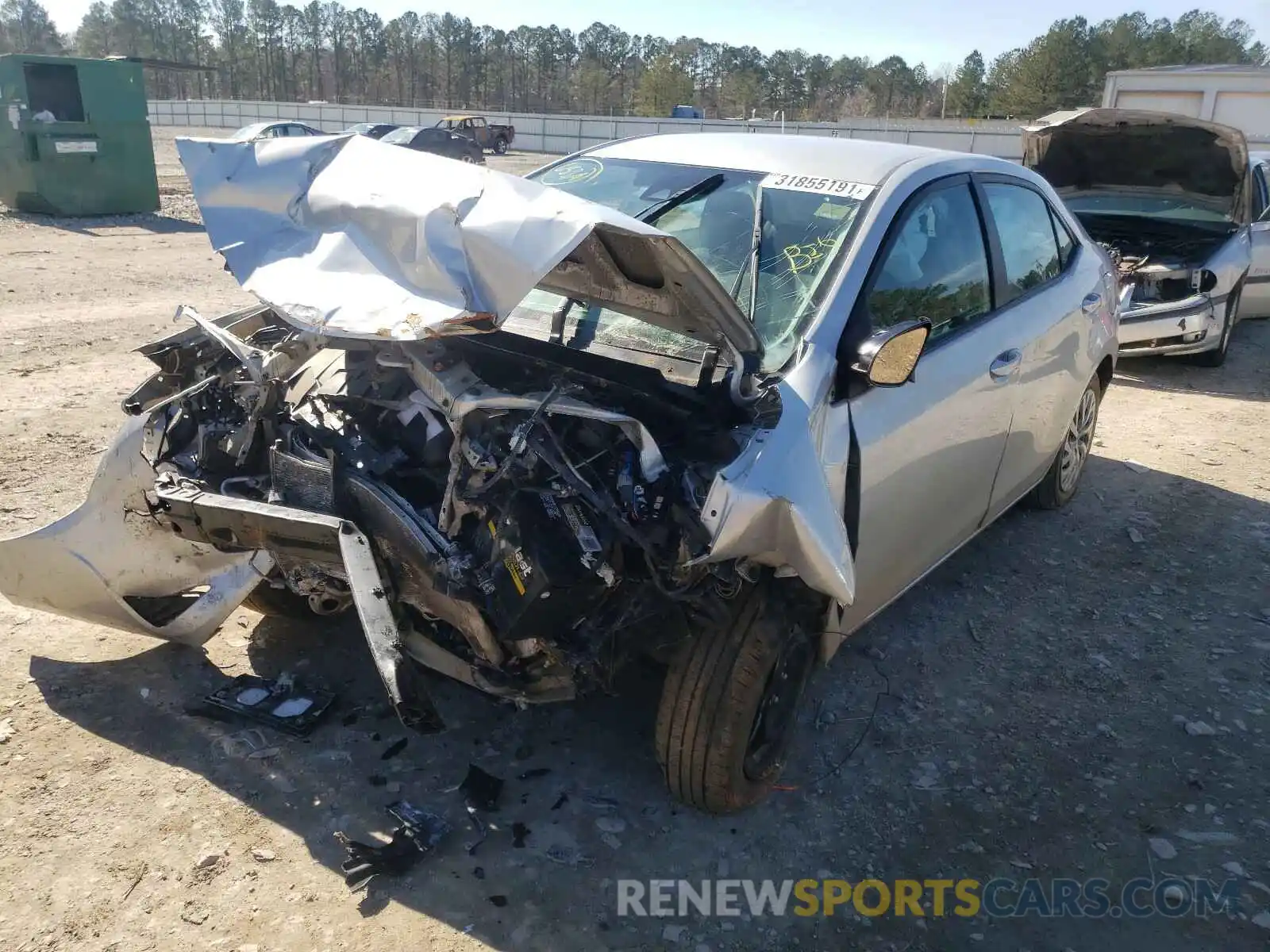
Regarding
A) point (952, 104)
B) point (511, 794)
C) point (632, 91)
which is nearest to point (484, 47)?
point (632, 91)

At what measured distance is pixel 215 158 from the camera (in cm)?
318

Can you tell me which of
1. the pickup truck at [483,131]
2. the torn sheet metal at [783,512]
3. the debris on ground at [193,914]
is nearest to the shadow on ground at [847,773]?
the debris on ground at [193,914]

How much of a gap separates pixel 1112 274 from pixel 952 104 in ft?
229

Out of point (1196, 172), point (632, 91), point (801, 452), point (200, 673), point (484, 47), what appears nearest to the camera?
point (801, 452)

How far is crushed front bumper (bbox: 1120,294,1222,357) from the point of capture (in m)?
7.94

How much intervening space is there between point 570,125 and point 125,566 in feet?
136

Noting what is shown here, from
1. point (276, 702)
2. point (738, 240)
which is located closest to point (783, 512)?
point (738, 240)

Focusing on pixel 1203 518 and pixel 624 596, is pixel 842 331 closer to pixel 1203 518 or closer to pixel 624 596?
pixel 624 596

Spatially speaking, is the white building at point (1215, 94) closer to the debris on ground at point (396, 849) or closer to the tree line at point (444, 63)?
the debris on ground at point (396, 849)

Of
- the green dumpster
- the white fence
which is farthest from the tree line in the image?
the green dumpster

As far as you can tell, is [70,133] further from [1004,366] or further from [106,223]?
[1004,366]

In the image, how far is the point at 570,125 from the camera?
41.7 metres

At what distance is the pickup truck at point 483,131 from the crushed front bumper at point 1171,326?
30.7 m

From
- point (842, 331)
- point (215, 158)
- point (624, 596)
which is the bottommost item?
point (624, 596)
